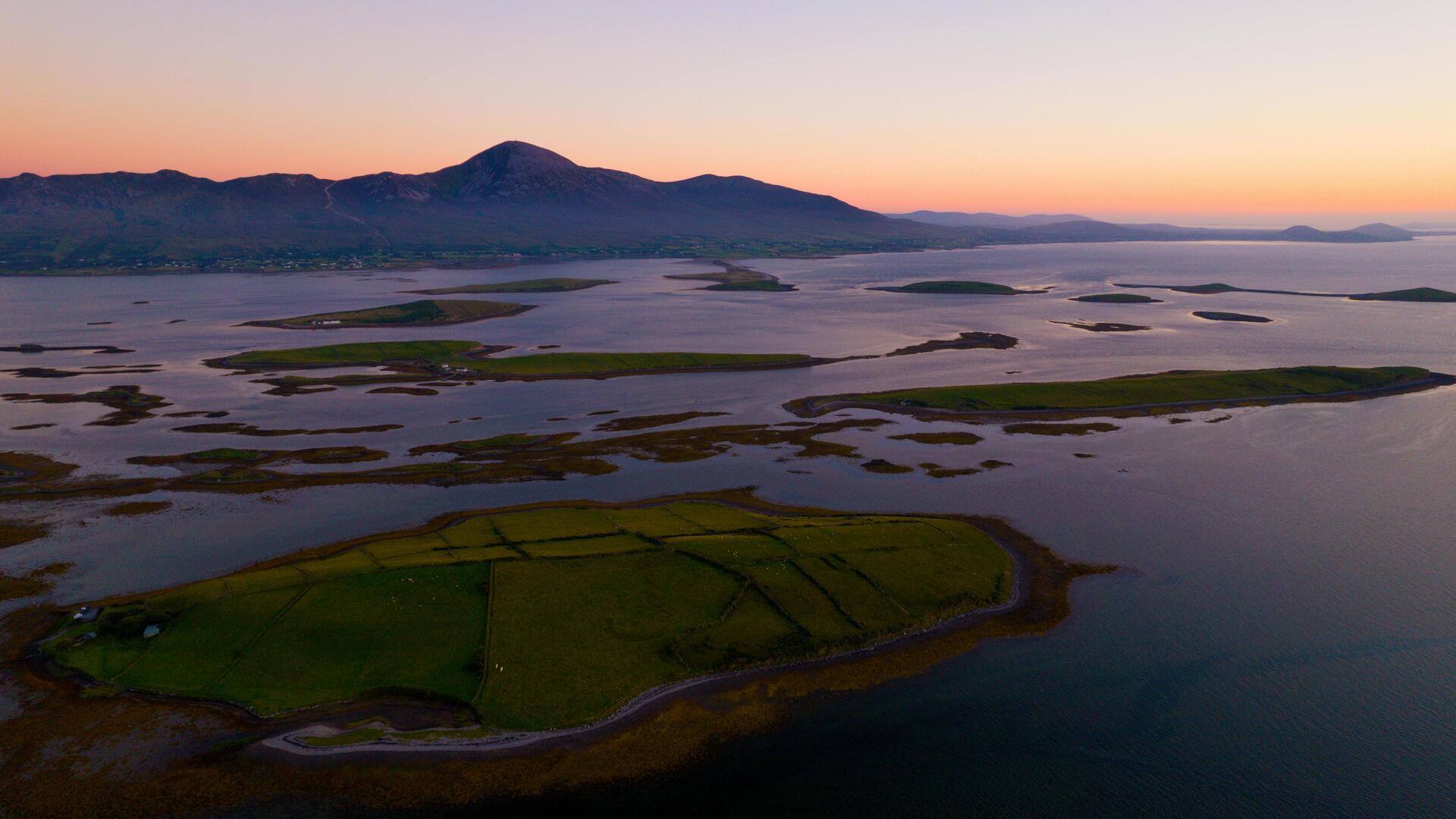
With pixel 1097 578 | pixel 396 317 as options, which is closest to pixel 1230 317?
pixel 1097 578

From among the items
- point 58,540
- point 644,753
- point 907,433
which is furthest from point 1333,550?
point 58,540

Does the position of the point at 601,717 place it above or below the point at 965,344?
below

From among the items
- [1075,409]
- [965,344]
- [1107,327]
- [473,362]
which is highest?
[1107,327]

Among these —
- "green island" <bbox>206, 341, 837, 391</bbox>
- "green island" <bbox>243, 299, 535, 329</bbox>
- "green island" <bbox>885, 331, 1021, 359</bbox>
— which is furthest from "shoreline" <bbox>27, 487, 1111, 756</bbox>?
"green island" <bbox>243, 299, 535, 329</bbox>

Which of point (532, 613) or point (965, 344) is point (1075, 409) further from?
point (532, 613)

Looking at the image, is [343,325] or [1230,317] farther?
[1230,317]

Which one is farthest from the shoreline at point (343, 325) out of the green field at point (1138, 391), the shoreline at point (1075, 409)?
the green field at point (1138, 391)

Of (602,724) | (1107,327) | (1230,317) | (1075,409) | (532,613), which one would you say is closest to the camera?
(602,724)

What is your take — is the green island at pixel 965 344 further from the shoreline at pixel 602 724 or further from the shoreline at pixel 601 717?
the shoreline at pixel 602 724

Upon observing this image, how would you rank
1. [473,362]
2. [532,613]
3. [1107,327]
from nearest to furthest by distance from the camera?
[532,613], [473,362], [1107,327]
